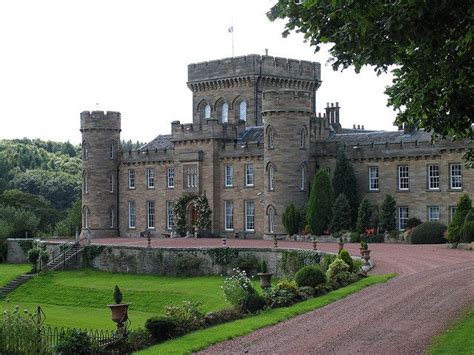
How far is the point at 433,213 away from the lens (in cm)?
4769

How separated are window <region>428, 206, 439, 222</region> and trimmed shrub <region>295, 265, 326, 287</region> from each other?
21.7 metres

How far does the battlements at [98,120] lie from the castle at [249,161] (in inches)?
2.8

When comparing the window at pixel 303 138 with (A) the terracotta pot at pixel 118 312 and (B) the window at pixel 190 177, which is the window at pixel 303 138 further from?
(A) the terracotta pot at pixel 118 312

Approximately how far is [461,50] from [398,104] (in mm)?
3880

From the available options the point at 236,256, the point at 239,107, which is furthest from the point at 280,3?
the point at 239,107

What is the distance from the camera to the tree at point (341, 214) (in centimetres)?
4903

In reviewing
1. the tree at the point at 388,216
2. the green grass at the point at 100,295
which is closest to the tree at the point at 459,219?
the tree at the point at 388,216

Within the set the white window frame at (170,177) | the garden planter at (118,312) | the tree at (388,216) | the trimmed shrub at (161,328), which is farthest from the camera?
the white window frame at (170,177)

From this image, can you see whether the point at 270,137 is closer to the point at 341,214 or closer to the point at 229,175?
the point at 229,175

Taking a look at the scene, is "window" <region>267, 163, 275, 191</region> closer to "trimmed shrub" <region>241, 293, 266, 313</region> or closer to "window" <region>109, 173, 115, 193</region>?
"window" <region>109, 173, 115, 193</region>

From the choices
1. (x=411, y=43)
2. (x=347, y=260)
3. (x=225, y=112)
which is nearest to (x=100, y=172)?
(x=225, y=112)

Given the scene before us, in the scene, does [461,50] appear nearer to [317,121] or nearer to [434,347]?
[434,347]

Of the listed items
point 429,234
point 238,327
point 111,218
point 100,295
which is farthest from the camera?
point 111,218

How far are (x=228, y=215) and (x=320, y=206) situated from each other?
9.09 metres
